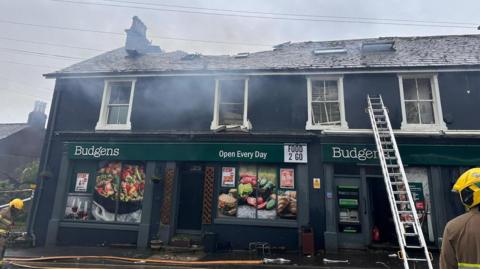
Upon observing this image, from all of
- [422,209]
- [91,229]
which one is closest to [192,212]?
[91,229]

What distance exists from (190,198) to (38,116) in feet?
81.4

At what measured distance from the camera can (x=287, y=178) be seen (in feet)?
32.5

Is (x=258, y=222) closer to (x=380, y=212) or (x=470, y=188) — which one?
(x=380, y=212)

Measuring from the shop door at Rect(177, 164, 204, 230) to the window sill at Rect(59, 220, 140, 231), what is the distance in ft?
5.47

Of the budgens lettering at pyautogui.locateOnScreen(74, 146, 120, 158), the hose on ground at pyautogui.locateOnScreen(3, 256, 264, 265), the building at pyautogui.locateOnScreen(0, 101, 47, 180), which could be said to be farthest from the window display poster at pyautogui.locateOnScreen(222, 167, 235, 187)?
the building at pyautogui.locateOnScreen(0, 101, 47, 180)

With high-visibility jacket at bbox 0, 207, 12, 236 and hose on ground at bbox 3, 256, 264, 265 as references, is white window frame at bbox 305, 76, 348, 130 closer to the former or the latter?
hose on ground at bbox 3, 256, 264, 265

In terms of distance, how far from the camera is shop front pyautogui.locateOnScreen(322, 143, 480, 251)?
9039 mm

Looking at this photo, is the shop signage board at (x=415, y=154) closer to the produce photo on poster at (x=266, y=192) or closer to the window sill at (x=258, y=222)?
the produce photo on poster at (x=266, y=192)

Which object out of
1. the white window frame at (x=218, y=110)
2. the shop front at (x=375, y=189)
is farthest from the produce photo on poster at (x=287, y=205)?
the white window frame at (x=218, y=110)

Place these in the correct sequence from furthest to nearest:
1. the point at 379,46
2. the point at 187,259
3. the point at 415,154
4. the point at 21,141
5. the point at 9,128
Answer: the point at 9,128 → the point at 21,141 → the point at 379,46 → the point at 415,154 → the point at 187,259

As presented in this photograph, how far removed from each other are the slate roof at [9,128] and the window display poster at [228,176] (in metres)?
23.6

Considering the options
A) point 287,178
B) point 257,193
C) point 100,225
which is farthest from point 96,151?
point 287,178

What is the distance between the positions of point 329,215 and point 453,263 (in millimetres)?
7194

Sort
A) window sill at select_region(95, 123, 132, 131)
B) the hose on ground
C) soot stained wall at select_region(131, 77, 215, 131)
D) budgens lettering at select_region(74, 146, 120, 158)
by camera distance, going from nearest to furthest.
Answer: the hose on ground
budgens lettering at select_region(74, 146, 120, 158)
soot stained wall at select_region(131, 77, 215, 131)
window sill at select_region(95, 123, 132, 131)
